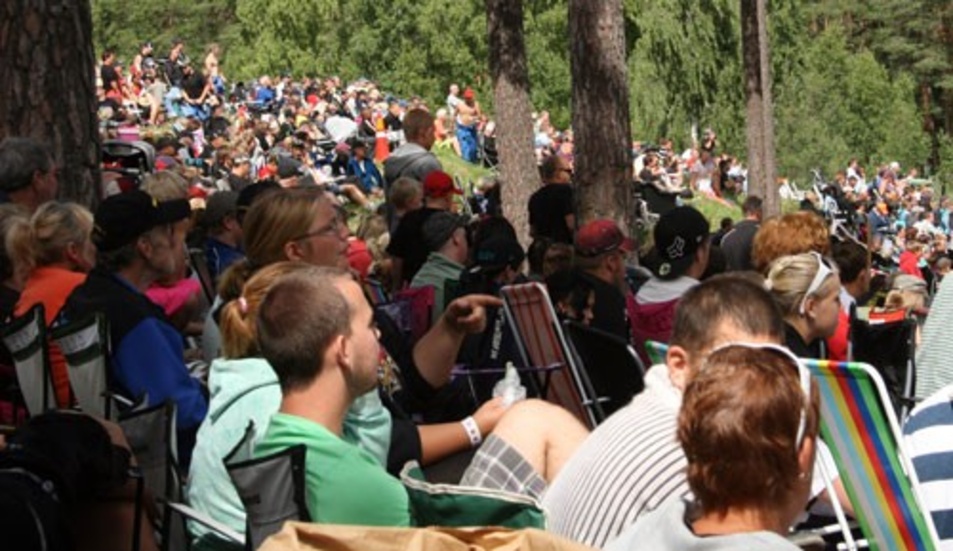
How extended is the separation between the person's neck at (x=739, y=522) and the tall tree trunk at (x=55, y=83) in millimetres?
6377

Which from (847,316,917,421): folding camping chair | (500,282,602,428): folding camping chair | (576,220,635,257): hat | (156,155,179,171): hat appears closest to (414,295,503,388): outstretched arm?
(500,282,602,428): folding camping chair

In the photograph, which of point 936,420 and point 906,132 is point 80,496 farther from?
point 906,132

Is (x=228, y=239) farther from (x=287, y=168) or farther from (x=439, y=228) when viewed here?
(x=287, y=168)

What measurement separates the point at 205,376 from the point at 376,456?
191 centimetres

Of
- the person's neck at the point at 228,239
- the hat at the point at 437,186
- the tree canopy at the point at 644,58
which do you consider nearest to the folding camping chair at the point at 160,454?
the person's neck at the point at 228,239

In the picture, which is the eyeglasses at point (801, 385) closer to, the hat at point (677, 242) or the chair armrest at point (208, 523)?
the chair armrest at point (208, 523)

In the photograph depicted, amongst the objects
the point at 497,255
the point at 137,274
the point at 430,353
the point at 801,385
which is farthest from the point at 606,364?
the point at 801,385

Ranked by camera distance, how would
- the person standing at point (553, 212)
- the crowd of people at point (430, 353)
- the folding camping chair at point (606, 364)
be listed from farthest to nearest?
the person standing at point (553, 212), the folding camping chair at point (606, 364), the crowd of people at point (430, 353)

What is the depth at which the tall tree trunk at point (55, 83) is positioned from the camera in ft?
29.8

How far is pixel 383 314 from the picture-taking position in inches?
289

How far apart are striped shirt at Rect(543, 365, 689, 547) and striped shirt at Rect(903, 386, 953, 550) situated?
2.95 ft

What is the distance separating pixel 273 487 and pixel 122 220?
250 cm

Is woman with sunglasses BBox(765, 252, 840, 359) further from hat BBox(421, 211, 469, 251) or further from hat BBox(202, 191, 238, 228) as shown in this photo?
hat BBox(202, 191, 238, 228)

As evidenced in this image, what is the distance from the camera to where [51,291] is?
6.96 m
